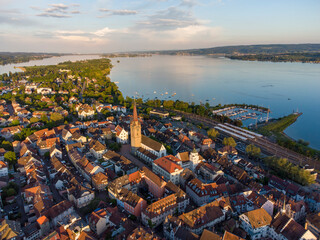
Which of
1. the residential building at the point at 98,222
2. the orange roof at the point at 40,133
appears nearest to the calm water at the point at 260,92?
the residential building at the point at 98,222

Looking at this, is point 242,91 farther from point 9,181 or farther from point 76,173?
point 9,181

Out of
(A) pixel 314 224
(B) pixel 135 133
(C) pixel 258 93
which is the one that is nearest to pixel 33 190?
(B) pixel 135 133

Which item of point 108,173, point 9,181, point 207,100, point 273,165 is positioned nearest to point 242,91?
point 207,100

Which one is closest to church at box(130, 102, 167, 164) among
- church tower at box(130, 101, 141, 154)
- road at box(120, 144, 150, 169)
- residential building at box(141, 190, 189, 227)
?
church tower at box(130, 101, 141, 154)

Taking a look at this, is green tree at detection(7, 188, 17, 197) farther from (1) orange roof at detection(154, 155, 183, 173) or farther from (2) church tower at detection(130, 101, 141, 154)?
(1) orange roof at detection(154, 155, 183, 173)

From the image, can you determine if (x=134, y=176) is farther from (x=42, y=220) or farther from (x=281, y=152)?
(x=281, y=152)

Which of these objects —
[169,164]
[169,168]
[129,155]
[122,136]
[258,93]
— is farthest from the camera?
[258,93]

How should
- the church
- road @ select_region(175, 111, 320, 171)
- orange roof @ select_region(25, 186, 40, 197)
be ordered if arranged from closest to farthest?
orange roof @ select_region(25, 186, 40, 197) < the church < road @ select_region(175, 111, 320, 171)

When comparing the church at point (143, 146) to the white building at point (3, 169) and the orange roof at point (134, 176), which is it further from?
the white building at point (3, 169)
